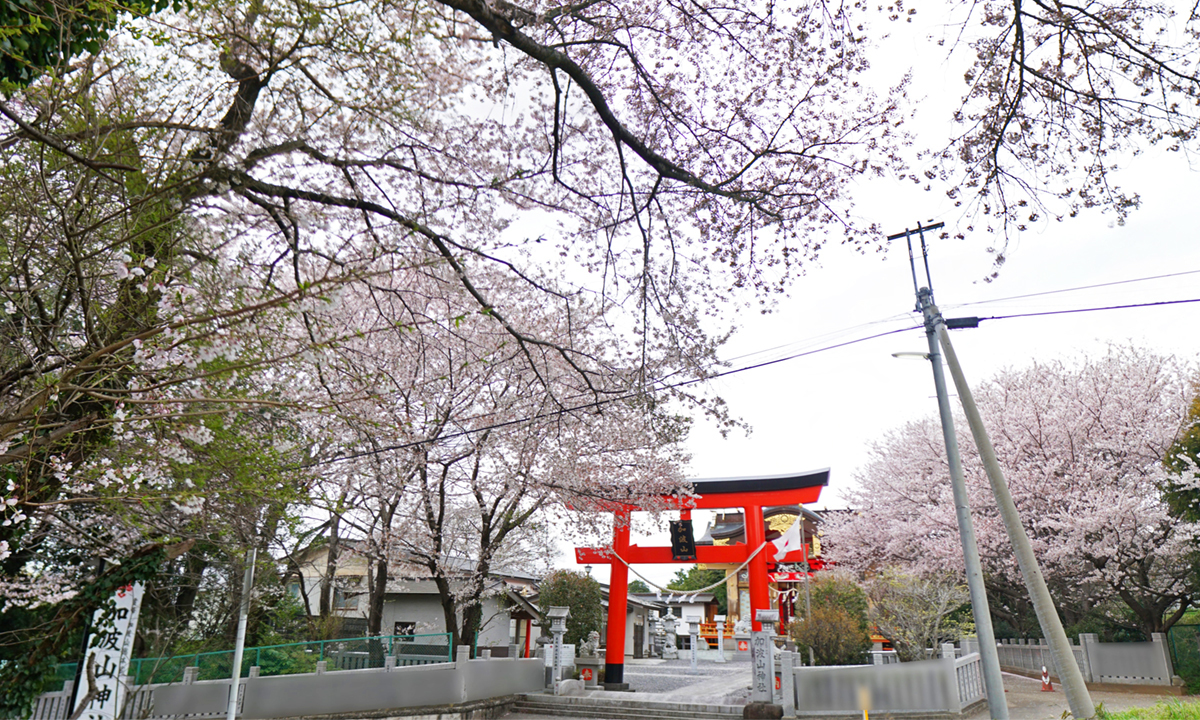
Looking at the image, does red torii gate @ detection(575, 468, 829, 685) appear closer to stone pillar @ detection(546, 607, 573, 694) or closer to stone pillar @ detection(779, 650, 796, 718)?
stone pillar @ detection(546, 607, 573, 694)

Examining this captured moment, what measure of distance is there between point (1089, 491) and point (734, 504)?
7329 millimetres

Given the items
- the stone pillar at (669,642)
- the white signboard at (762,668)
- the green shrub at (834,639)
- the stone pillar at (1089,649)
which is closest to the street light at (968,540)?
the white signboard at (762,668)

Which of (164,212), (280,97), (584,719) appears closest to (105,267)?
(164,212)

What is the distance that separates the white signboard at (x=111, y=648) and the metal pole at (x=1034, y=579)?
9651 mm

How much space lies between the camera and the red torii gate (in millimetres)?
15062

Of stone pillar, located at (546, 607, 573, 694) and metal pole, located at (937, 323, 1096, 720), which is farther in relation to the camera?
stone pillar, located at (546, 607, 573, 694)

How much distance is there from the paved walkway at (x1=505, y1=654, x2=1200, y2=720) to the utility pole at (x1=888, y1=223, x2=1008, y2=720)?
131cm

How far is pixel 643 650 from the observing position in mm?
27281

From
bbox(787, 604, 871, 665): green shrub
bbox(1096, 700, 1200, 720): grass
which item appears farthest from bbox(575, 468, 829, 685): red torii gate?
bbox(1096, 700, 1200, 720): grass

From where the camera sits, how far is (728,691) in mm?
15375

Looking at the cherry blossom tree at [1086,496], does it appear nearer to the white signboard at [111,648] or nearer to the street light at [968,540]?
A: the street light at [968,540]

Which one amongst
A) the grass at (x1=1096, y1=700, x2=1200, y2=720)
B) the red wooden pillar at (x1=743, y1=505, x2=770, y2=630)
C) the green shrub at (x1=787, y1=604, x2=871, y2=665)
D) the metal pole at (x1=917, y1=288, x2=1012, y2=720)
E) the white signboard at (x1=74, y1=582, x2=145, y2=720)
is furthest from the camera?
the red wooden pillar at (x1=743, y1=505, x2=770, y2=630)

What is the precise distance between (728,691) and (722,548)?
3.24 metres

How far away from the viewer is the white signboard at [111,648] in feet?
22.8
